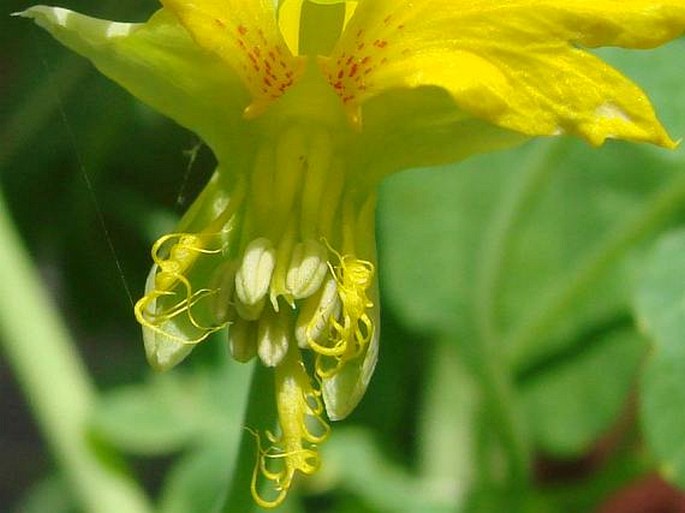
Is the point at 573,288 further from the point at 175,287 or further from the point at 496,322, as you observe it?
the point at 175,287

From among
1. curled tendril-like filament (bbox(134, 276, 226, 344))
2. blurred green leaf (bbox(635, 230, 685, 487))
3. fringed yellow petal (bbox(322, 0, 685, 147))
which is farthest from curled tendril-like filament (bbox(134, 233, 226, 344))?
blurred green leaf (bbox(635, 230, 685, 487))

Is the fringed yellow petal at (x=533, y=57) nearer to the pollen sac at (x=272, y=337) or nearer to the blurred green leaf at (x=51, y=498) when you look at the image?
the pollen sac at (x=272, y=337)

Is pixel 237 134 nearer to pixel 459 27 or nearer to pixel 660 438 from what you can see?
pixel 459 27

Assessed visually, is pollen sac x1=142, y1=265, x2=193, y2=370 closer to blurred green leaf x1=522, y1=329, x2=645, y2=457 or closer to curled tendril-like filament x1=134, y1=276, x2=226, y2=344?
curled tendril-like filament x1=134, y1=276, x2=226, y2=344

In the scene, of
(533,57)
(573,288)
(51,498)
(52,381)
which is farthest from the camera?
(51,498)

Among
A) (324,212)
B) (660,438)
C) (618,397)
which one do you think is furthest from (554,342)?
(324,212)

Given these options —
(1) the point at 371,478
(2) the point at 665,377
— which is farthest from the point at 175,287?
(1) the point at 371,478

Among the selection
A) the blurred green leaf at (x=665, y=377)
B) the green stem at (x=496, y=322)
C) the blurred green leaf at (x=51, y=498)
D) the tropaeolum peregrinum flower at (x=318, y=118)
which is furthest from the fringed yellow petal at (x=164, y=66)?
the blurred green leaf at (x=51, y=498)
